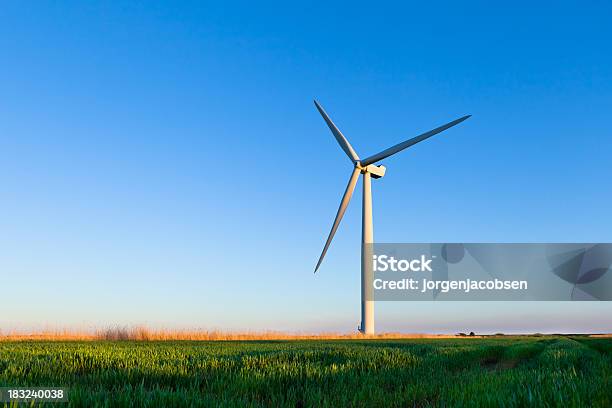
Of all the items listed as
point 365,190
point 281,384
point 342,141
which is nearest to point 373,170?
point 365,190

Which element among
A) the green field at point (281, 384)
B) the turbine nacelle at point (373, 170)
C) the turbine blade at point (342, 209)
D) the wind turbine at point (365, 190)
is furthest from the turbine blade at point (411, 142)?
the green field at point (281, 384)

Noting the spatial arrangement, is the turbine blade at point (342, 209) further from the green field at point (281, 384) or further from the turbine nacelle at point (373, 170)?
the green field at point (281, 384)

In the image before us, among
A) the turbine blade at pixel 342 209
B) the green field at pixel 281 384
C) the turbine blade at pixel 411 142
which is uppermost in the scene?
the turbine blade at pixel 411 142

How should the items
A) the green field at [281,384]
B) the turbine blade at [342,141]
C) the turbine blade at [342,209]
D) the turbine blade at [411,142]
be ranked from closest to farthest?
the green field at [281,384] < the turbine blade at [342,209] < the turbine blade at [411,142] < the turbine blade at [342,141]

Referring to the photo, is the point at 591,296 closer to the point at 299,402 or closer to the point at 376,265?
the point at 376,265

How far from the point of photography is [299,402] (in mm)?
8367

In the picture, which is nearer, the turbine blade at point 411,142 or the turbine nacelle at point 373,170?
the turbine blade at point 411,142

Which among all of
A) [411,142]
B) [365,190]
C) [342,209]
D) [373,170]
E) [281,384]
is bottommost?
[281,384]

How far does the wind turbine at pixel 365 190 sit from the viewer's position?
5288cm

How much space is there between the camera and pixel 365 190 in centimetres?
5597

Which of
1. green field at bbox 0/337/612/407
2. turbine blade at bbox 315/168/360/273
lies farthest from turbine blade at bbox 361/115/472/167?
green field at bbox 0/337/612/407

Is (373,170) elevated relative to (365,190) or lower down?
elevated

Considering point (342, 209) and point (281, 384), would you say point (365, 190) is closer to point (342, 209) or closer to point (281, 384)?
point (342, 209)

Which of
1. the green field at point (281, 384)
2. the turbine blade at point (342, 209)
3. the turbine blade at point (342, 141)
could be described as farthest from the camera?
the turbine blade at point (342, 141)
